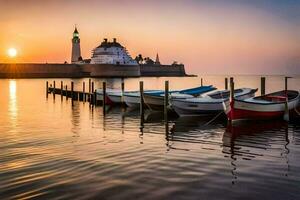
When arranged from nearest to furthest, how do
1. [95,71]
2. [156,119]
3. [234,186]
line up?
A: 1. [234,186]
2. [156,119]
3. [95,71]

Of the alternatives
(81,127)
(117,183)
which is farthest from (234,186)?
(81,127)

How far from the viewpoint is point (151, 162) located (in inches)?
438

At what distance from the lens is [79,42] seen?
156 metres

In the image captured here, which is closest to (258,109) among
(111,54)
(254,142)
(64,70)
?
(254,142)

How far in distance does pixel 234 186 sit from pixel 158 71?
157 m

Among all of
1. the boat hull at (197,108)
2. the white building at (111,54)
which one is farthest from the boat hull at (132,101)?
the white building at (111,54)

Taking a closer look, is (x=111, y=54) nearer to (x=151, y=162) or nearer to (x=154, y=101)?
(x=154, y=101)

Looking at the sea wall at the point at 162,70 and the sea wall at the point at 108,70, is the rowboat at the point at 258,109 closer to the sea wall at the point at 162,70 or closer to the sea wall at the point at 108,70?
the sea wall at the point at 108,70

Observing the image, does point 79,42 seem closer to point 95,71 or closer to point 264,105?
point 95,71

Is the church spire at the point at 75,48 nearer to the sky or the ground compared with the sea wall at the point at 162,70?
nearer to the sky

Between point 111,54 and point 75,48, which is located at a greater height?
point 75,48

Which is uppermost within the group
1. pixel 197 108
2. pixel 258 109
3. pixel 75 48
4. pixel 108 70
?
pixel 75 48

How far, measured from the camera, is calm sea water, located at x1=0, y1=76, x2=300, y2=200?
8.46 meters

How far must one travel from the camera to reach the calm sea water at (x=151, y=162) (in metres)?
8.46
